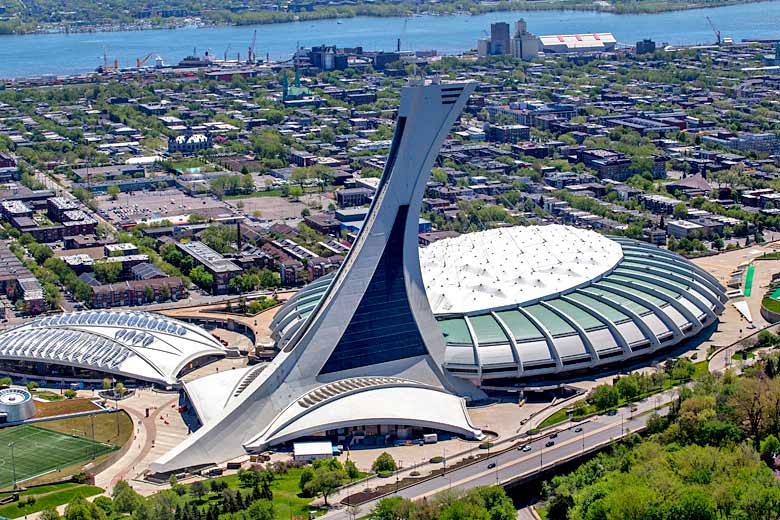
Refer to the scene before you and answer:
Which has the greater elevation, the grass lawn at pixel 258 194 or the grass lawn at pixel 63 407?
the grass lawn at pixel 63 407

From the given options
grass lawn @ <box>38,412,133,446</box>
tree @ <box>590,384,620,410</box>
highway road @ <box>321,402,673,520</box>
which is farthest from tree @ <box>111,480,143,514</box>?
tree @ <box>590,384,620,410</box>

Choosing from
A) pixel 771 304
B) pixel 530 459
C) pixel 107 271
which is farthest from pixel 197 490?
pixel 107 271

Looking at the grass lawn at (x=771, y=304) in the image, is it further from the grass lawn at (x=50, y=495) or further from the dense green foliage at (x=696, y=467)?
the grass lawn at (x=50, y=495)

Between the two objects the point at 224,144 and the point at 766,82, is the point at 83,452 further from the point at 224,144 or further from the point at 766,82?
the point at 766,82

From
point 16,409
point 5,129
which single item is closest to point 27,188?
point 5,129

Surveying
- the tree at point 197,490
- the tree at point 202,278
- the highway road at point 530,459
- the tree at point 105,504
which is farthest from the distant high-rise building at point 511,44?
the tree at point 105,504

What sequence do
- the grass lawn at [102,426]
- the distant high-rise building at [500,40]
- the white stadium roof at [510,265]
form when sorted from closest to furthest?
the grass lawn at [102,426] → the white stadium roof at [510,265] → the distant high-rise building at [500,40]
